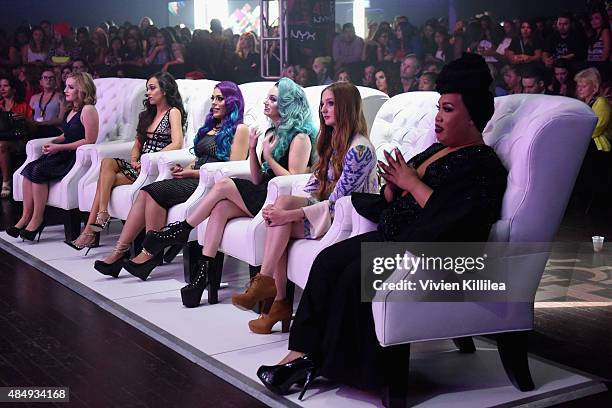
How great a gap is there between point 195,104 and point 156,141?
1.15 feet

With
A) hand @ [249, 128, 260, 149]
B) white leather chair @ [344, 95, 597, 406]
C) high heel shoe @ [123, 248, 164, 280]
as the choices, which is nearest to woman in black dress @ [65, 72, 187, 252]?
high heel shoe @ [123, 248, 164, 280]

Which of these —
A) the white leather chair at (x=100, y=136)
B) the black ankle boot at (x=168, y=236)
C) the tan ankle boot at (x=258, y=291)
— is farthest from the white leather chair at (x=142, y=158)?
the tan ankle boot at (x=258, y=291)

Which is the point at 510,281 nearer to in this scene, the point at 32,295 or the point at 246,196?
the point at 246,196

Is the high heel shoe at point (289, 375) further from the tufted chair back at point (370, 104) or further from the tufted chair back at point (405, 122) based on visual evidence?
the tufted chair back at point (370, 104)

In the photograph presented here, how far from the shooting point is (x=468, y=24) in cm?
774

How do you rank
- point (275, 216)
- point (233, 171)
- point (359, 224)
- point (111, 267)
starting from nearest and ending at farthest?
point (359, 224)
point (275, 216)
point (233, 171)
point (111, 267)

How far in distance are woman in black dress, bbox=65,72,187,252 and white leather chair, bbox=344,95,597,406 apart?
117 inches

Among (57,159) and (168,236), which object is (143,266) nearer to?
(168,236)

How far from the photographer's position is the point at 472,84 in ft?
10.9

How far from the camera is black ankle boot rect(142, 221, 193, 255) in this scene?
4871mm

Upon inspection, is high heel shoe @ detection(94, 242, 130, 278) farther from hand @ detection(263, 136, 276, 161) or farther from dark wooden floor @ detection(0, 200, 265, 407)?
hand @ detection(263, 136, 276, 161)

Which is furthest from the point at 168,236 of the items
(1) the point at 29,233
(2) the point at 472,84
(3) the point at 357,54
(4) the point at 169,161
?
(3) the point at 357,54

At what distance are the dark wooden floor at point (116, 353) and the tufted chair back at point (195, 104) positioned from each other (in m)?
1.47

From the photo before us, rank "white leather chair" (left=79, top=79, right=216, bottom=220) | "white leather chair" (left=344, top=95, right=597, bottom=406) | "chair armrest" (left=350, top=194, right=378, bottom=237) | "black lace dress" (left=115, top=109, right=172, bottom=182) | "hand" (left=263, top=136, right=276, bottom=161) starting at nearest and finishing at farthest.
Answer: "white leather chair" (left=344, top=95, right=597, bottom=406)
"chair armrest" (left=350, top=194, right=378, bottom=237)
"hand" (left=263, top=136, right=276, bottom=161)
"white leather chair" (left=79, top=79, right=216, bottom=220)
"black lace dress" (left=115, top=109, right=172, bottom=182)
